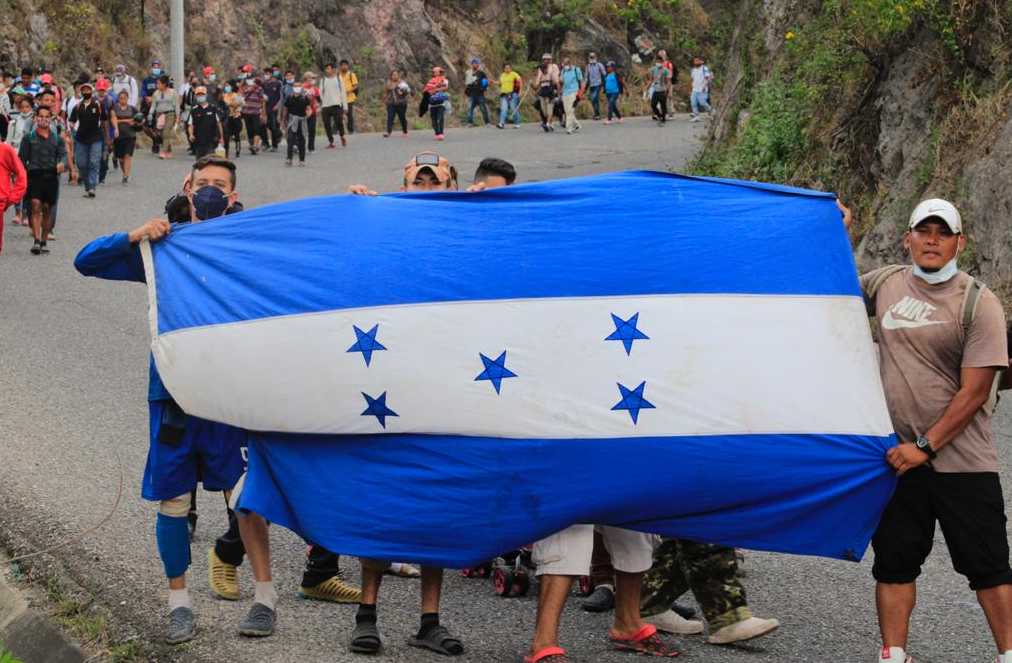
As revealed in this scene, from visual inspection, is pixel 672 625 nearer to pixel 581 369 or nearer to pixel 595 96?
pixel 581 369

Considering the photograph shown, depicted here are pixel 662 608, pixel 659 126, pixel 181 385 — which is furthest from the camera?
pixel 659 126

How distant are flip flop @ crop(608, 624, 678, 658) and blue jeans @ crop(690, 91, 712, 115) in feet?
97.6

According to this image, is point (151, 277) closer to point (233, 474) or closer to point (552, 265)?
point (233, 474)

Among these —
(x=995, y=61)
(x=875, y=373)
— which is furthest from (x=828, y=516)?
(x=995, y=61)

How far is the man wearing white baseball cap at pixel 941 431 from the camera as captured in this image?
505 cm

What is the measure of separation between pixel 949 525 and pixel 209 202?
3.33 m

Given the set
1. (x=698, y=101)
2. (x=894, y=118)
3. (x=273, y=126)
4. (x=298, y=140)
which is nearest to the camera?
(x=894, y=118)

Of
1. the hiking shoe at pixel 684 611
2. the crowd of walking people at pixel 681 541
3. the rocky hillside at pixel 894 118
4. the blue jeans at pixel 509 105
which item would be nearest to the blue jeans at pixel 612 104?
the blue jeans at pixel 509 105

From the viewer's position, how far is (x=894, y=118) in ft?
47.5

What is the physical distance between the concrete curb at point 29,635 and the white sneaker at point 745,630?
268cm

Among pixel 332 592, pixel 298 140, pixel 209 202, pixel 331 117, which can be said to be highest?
pixel 209 202

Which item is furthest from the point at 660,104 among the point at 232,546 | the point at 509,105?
the point at 232,546

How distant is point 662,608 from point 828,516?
1.01m

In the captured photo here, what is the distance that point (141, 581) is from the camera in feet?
21.1
